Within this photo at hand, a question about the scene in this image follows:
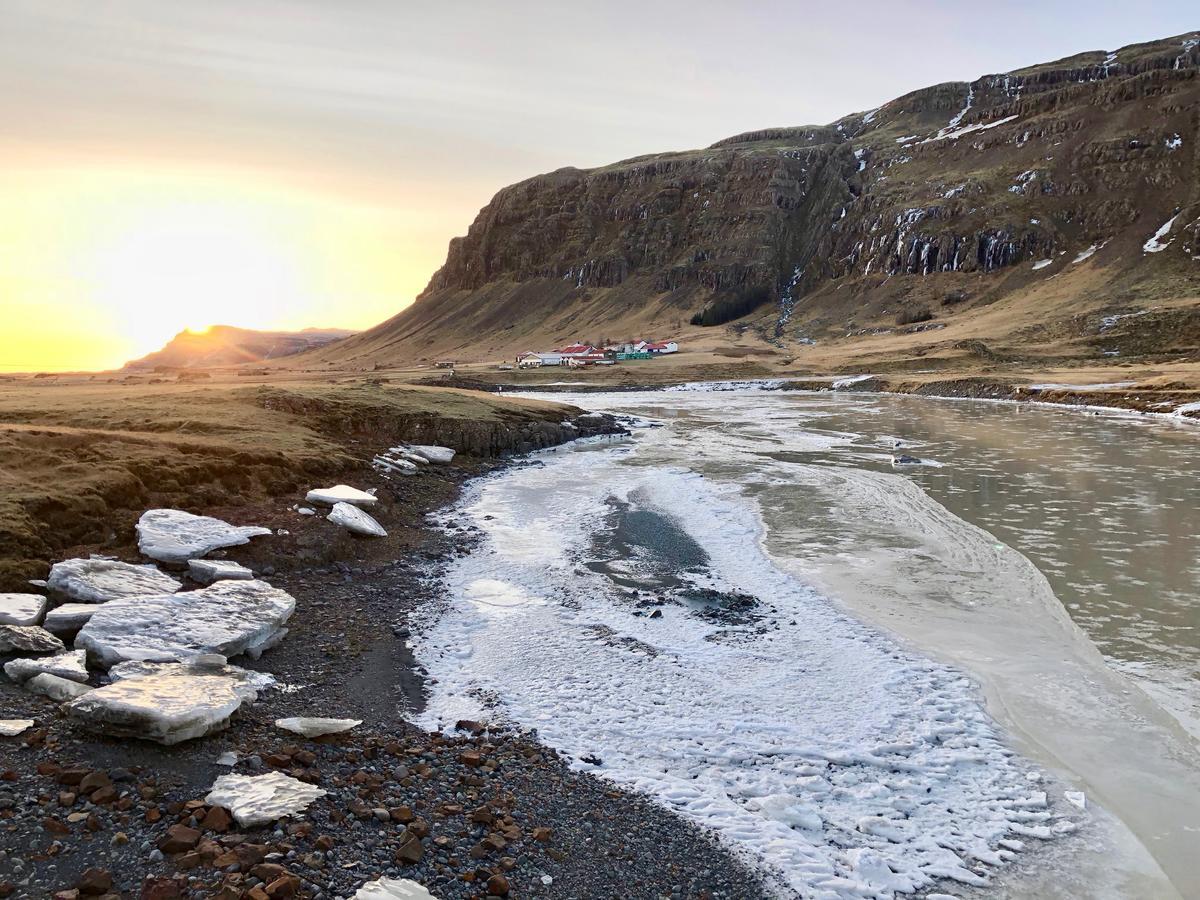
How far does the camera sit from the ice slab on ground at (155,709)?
290 inches

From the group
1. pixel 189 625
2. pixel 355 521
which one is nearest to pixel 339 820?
pixel 189 625

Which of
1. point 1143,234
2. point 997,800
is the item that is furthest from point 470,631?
point 1143,234

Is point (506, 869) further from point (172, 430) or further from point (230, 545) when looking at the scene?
point (172, 430)

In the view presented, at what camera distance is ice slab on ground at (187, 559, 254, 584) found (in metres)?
12.9

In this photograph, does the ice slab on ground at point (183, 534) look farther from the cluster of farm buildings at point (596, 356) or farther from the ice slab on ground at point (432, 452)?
the cluster of farm buildings at point (596, 356)

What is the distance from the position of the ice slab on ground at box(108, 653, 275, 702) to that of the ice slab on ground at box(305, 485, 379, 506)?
8979 millimetres

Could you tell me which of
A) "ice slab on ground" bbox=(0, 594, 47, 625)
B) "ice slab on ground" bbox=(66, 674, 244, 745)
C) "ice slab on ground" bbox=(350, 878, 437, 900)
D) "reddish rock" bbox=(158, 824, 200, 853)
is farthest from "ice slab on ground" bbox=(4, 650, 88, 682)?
"ice slab on ground" bbox=(350, 878, 437, 900)

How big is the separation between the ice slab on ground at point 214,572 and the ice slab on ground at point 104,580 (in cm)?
51

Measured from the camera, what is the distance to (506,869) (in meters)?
6.42

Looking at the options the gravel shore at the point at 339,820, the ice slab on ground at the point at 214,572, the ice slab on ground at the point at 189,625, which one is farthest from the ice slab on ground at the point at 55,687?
the ice slab on ground at the point at 214,572

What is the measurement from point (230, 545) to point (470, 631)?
5364 mm

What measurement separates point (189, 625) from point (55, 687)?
2035mm

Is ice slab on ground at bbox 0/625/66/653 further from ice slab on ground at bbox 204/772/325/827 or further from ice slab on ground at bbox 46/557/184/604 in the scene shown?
ice slab on ground at bbox 204/772/325/827

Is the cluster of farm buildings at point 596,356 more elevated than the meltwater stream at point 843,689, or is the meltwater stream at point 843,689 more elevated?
the cluster of farm buildings at point 596,356
